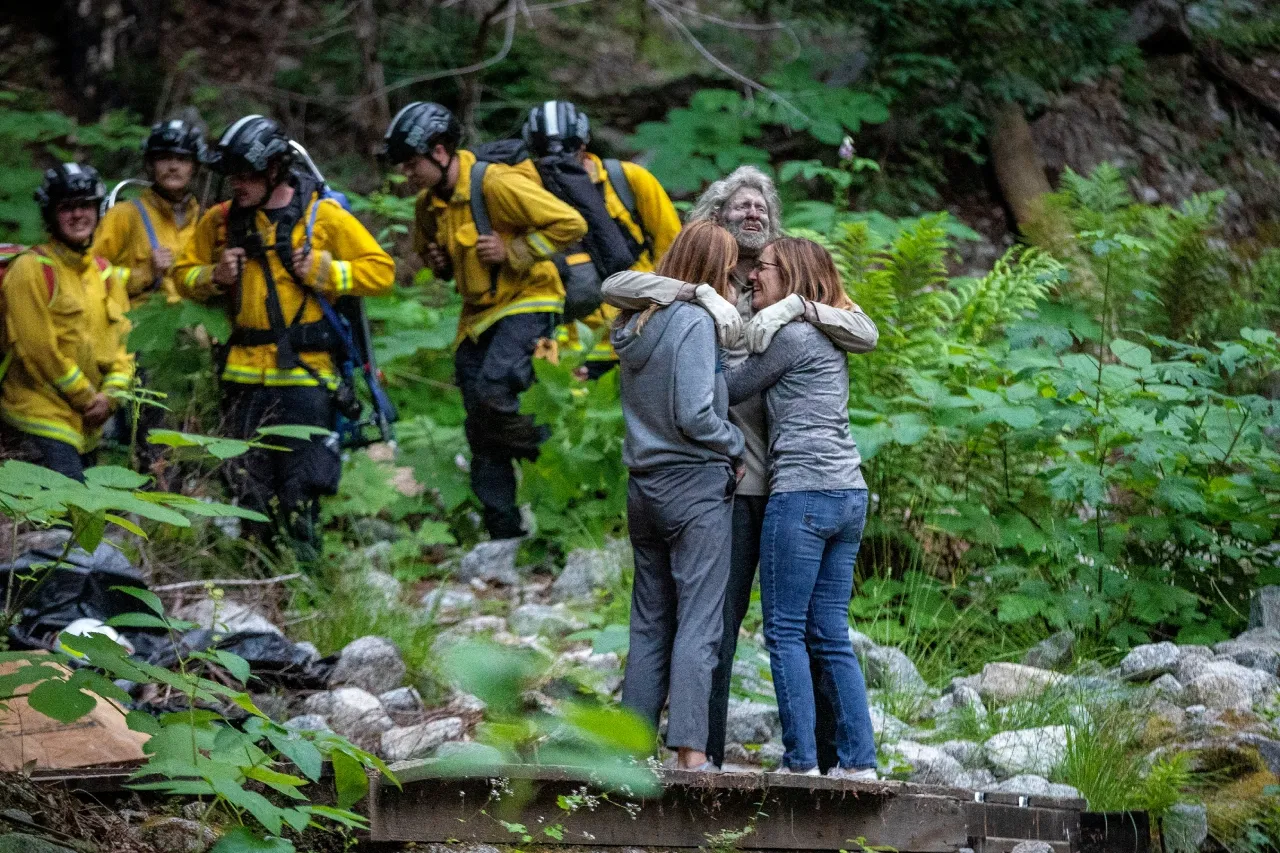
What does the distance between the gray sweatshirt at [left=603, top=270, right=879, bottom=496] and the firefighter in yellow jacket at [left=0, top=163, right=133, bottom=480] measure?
118 inches

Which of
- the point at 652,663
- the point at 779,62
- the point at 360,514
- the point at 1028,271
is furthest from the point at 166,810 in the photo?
the point at 779,62

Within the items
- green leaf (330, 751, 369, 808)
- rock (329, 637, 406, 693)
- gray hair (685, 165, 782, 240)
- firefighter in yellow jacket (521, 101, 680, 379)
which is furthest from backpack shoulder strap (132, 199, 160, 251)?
green leaf (330, 751, 369, 808)

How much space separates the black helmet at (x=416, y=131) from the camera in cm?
702

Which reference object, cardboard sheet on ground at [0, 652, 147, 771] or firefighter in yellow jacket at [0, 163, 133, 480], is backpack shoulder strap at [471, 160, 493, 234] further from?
cardboard sheet on ground at [0, 652, 147, 771]

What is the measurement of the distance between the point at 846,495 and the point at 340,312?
3.30 metres

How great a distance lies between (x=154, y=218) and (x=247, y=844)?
5793 mm

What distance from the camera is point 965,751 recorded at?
5367mm

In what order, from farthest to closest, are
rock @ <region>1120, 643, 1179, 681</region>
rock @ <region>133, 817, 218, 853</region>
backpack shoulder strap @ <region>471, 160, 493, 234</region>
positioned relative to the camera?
1. backpack shoulder strap @ <region>471, 160, 493, 234</region>
2. rock @ <region>1120, 643, 1179, 681</region>
3. rock @ <region>133, 817, 218, 853</region>

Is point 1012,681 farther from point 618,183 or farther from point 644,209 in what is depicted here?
point 618,183

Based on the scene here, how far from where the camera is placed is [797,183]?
12.8 metres

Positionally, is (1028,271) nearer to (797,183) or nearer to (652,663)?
(652,663)

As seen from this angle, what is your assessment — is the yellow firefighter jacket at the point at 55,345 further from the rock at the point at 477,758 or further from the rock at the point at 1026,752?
the rock at the point at 477,758

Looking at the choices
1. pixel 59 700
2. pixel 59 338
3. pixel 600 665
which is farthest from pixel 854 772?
pixel 59 338

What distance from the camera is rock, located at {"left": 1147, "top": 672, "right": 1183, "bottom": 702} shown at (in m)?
5.72
